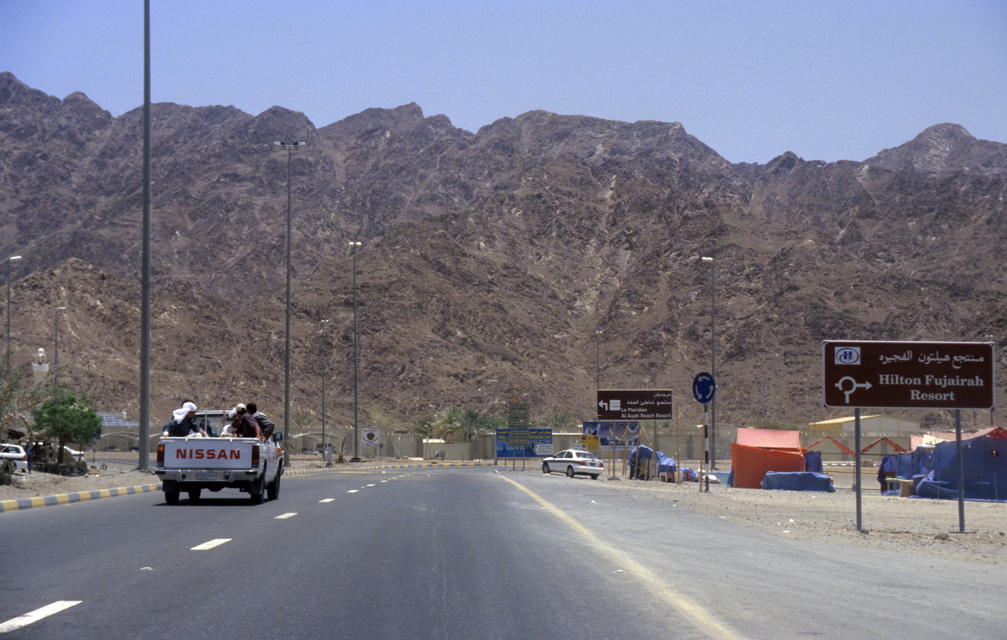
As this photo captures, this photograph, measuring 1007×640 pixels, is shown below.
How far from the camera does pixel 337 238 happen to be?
601 ft

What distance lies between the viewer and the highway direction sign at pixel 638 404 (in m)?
40.8

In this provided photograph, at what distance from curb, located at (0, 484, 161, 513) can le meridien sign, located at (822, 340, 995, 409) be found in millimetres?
13380

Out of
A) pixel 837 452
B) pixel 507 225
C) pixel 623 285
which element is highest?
pixel 507 225

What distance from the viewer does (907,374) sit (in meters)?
16.8

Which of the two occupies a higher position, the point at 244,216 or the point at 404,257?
the point at 244,216

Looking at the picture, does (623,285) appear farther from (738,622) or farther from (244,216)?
(738,622)

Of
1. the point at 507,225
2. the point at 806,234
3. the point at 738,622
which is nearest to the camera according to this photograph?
the point at 738,622

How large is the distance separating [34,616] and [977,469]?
27.4 m

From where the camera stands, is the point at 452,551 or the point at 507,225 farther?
the point at 507,225

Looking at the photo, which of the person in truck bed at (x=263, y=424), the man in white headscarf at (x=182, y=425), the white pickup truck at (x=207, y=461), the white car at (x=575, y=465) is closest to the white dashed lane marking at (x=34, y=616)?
the white pickup truck at (x=207, y=461)

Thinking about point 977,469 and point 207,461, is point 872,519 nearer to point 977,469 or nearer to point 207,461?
point 977,469

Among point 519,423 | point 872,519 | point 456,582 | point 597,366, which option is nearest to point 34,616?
point 456,582

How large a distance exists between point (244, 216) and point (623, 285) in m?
77.3

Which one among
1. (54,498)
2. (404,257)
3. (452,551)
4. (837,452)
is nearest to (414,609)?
(452,551)
